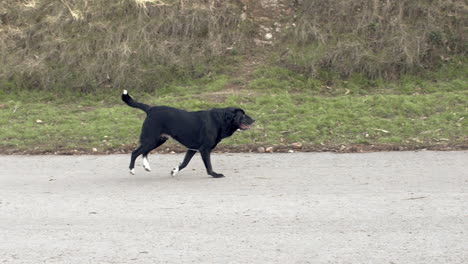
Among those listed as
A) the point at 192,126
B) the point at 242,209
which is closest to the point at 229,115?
the point at 192,126

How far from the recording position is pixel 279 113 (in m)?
10.4

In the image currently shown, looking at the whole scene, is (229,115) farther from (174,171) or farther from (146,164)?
(146,164)

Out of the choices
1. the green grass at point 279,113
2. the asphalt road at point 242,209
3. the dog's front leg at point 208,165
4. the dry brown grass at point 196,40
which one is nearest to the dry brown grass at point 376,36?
the dry brown grass at point 196,40

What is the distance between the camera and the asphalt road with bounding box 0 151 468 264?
5262 millimetres

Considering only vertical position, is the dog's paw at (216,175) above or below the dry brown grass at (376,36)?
below

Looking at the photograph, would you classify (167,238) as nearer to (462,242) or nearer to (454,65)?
(462,242)

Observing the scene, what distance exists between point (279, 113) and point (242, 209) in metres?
4.13

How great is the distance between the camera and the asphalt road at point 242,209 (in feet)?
17.3

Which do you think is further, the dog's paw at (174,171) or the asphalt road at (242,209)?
the dog's paw at (174,171)

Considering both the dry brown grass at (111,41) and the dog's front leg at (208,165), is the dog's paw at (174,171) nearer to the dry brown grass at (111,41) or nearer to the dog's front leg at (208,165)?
the dog's front leg at (208,165)

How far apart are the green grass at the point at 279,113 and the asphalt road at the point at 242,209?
0.65m

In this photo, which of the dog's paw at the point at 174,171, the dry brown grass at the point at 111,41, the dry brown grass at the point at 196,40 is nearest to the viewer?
the dog's paw at the point at 174,171

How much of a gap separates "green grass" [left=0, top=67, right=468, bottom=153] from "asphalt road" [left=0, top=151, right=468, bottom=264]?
654 millimetres

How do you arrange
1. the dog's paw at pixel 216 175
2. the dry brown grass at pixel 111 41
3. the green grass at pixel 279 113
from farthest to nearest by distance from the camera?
1. the dry brown grass at pixel 111 41
2. the green grass at pixel 279 113
3. the dog's paw at pixel 216 175
